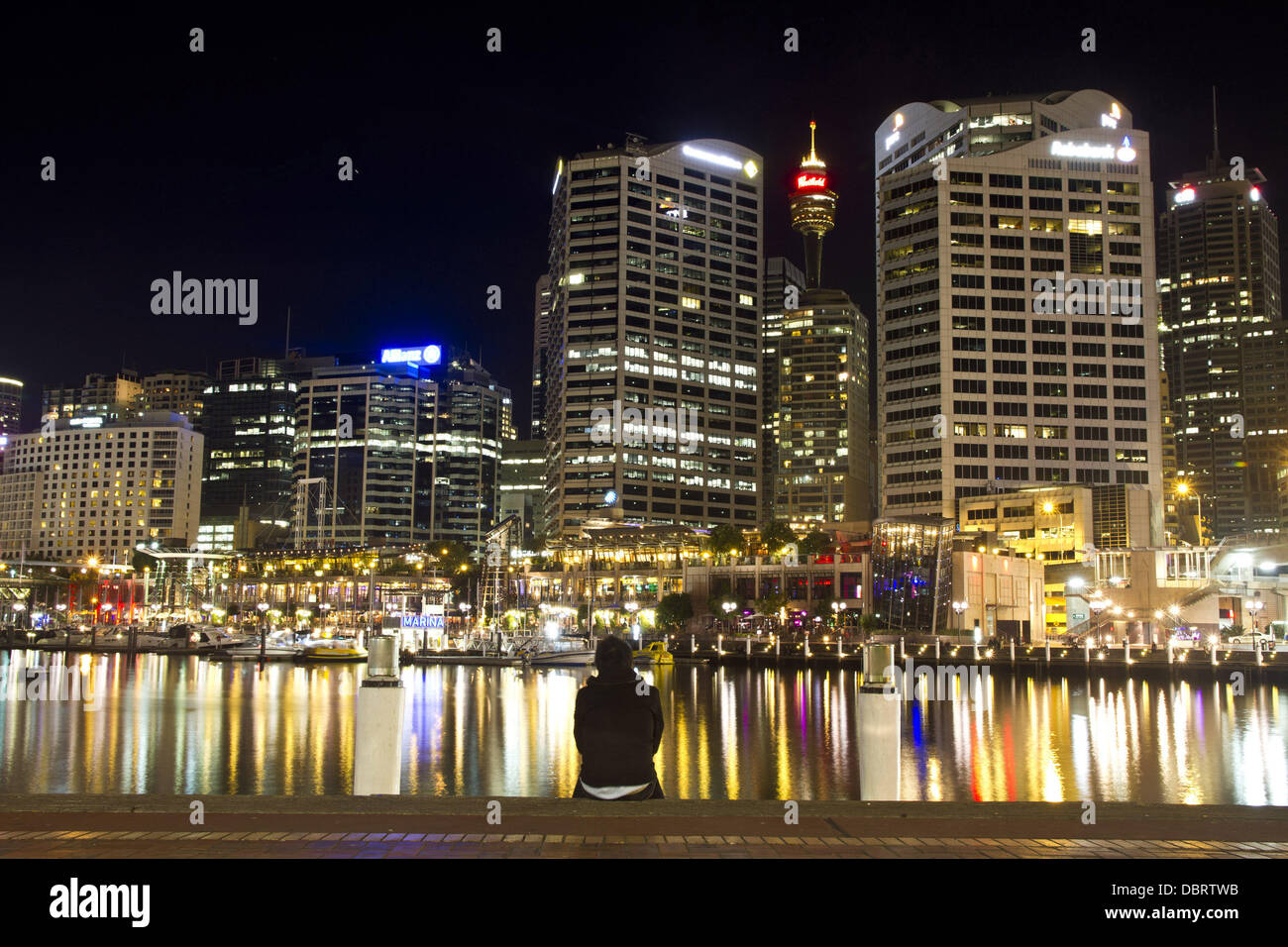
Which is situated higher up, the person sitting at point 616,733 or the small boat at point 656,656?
the person sitting at point 616,733

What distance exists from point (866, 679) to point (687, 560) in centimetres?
12699

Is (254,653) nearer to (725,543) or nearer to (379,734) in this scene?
(725,543)

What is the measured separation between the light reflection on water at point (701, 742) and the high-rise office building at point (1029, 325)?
89874 millimetres

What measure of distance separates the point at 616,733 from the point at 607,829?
93.2 inches

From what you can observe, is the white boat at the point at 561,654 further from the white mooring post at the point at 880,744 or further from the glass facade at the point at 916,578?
the white mooring post at the point at 880,744

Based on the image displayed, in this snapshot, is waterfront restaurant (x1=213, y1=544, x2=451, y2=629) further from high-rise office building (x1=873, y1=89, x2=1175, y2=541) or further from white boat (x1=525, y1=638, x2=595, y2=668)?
high-rise office building (x1=873, y1=89, x2=1175, y2=541)

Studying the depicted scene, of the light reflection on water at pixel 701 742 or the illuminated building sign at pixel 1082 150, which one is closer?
the light reflection on water at pixel 701 742

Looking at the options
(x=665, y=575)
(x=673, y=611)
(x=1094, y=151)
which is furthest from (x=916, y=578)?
(x=1094, y=151)

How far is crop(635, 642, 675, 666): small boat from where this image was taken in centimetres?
9962

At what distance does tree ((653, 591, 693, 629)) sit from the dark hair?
373 ft
